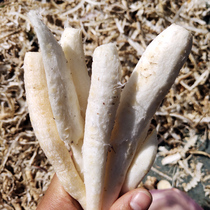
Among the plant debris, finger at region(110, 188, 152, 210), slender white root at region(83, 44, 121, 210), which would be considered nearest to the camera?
slender white root at region(83, 44, 121, 210)

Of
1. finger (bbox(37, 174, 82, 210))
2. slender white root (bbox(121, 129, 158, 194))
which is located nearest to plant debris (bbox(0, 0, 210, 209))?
finger (bbox(37, 174, 82, 210))

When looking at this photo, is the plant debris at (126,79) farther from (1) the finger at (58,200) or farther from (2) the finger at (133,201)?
(2) the finger at (133,201)

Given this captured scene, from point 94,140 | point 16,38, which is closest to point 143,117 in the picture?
point 94,140

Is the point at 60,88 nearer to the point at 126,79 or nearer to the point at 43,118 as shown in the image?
the point at 43,118

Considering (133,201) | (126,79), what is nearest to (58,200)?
(133,201)

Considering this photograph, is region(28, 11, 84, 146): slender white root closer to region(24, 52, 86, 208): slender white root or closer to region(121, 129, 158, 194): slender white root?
region(24, 52, 86, 208): slender white root

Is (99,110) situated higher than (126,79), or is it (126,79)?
(99,110)

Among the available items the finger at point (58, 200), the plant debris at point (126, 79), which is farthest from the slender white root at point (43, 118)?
the plant debris at point (126, 79)
